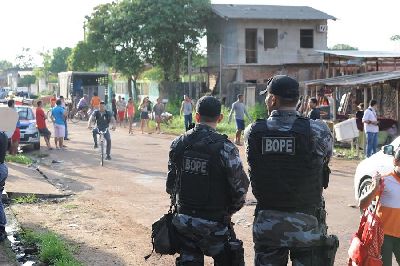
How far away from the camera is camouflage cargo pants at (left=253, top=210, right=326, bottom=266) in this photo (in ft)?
12.0

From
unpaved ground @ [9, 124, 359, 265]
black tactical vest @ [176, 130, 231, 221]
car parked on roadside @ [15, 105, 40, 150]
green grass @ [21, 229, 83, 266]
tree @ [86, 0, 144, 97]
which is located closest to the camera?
black tactical vest @ [176, 130, 231, 221]

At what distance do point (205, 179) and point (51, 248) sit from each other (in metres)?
3.10

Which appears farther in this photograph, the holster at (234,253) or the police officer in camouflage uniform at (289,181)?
the holster at (234,253)

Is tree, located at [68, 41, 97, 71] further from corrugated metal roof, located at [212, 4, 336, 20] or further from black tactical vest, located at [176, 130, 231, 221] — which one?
black tactical vest, located at [176, 130, 231, 221]

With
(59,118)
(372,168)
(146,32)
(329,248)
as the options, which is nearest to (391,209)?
(329,248)

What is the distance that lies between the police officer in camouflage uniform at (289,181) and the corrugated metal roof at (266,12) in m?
29.1

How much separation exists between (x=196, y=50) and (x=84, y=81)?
7987mm

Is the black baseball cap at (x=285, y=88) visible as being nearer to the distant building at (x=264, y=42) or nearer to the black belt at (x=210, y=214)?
the black belt at (x=210, y=214)

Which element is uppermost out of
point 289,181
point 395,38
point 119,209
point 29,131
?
point 395,38

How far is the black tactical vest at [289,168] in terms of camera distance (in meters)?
3.62

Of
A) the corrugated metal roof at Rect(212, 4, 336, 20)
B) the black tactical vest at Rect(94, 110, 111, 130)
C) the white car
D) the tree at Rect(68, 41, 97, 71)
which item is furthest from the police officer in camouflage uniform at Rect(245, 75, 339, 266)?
the tree at Rect(68, 41, 97, 71)

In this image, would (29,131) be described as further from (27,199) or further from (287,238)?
(287,238)

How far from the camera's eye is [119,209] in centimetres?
929

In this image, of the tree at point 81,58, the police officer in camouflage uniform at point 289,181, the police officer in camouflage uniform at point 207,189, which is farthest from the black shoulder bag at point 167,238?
the tree at point 81,58
